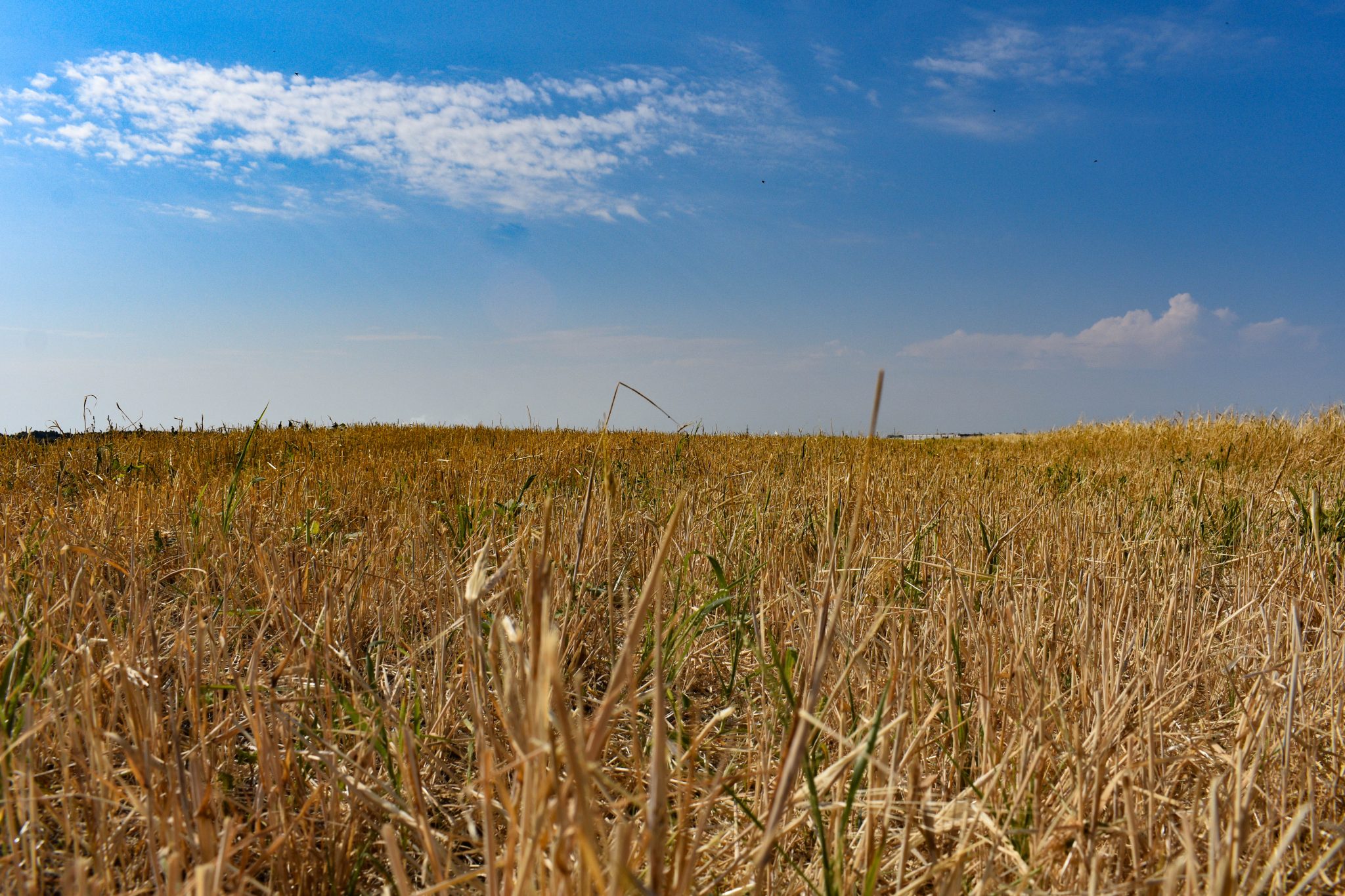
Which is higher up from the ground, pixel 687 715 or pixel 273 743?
pixel 273 743

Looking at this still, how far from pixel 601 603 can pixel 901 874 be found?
160 centimetres

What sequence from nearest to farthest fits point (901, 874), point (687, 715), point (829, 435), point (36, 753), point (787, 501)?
point (901, 874) < point (36, 753) < point (687, 715) < point (787, 501) < point (829, 435)

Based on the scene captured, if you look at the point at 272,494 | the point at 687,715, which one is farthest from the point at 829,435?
the point at 687,715

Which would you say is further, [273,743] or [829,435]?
[829,435]

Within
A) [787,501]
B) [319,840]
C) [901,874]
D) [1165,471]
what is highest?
[1165,471]

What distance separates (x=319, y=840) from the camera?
146cm

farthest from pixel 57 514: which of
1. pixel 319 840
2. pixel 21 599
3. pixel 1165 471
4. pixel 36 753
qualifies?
pixel 1165 471

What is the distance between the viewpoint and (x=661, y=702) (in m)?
0.60

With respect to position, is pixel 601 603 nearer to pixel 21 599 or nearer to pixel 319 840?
pixel 319 840

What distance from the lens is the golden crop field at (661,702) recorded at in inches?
41.1

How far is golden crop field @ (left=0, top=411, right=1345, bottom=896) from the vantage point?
3.43ft

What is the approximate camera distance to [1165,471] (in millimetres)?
6742

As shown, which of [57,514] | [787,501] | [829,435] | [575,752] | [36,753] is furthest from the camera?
[829,435]

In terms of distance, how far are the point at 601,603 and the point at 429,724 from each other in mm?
914
